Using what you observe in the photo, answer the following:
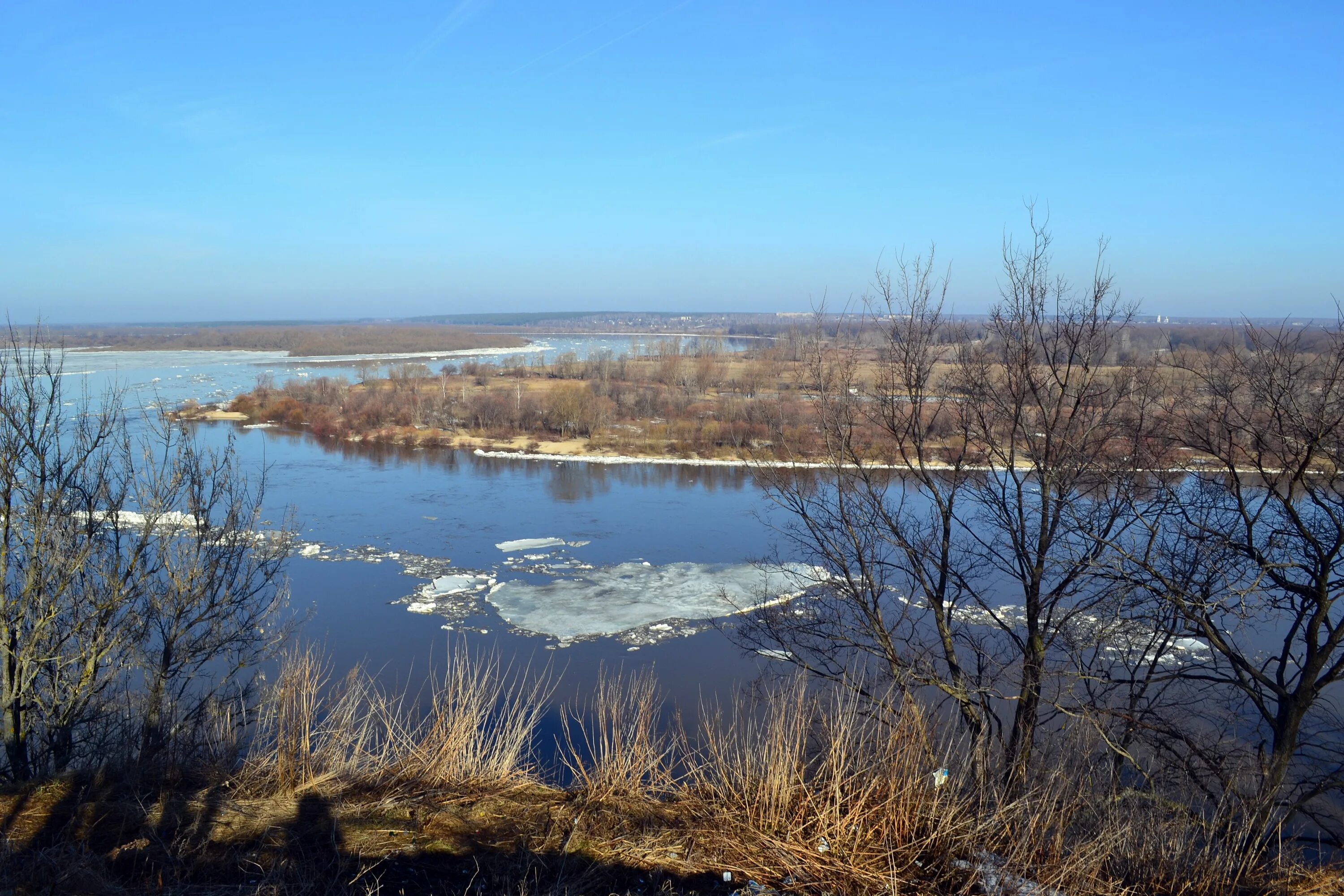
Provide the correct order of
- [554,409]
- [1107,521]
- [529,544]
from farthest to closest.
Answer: [554,409] → [529,544] → [1107,521]

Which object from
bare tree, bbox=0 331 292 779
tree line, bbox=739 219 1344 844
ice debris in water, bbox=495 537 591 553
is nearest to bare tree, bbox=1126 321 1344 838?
tree line, bbox=739 219 1344 844

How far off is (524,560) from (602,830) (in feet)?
43.4

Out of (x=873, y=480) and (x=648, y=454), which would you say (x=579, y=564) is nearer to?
(x=873, y=480)

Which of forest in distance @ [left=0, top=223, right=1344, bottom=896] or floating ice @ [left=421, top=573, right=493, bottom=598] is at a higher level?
forest in distance @ [left=0, top=223, right=1344, bottom=896]

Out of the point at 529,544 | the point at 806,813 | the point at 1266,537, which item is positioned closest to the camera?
the point at 806,813

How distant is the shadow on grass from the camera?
2.67 meters

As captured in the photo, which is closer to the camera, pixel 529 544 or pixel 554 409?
pixel 529 544

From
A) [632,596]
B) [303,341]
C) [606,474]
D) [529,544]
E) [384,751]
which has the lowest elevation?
[632,596]

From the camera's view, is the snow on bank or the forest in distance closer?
the forest in distance

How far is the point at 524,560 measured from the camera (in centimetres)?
1606

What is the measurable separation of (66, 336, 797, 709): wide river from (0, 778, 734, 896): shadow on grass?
16.6 ft

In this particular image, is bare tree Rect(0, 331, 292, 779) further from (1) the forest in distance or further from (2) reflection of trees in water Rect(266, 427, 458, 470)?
(2) reflection of trees in water Rect(266, 427, 458, 470)

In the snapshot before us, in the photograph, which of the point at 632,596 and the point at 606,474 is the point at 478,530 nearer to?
the point at 632,596

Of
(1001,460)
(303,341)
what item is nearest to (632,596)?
(1001,460)
